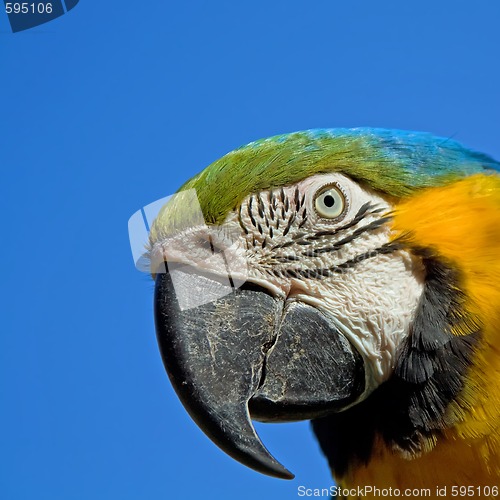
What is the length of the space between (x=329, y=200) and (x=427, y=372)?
0.52 meters

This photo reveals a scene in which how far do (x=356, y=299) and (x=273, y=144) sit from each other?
19.9 inches

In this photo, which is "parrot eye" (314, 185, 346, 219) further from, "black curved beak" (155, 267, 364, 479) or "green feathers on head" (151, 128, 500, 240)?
"black curved beak" (155, 267, 364, 479)

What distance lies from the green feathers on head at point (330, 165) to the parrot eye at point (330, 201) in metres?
0.06

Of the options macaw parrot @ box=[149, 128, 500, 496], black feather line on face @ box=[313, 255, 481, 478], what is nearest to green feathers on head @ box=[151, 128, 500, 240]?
macaw parrot @ box=[149, 128, 500, 496]

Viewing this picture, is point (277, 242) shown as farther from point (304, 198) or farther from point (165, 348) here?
point (165, 348)

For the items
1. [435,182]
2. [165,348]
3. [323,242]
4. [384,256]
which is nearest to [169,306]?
[165,348]

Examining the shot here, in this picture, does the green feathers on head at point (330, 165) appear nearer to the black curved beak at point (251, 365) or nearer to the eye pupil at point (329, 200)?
the eye pupil at point (329, 200)

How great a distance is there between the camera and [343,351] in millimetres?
1676

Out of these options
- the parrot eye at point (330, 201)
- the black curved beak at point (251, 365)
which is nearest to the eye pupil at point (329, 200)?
the parrot eye at point (330, 201)

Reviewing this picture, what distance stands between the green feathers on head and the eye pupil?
0.07 metres

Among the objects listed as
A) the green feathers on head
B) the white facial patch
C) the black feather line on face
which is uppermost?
the green feathers on head

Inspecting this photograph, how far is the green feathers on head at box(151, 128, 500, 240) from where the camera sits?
5.75 feet

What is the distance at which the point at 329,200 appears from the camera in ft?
5.82

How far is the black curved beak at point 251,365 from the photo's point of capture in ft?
5.21
